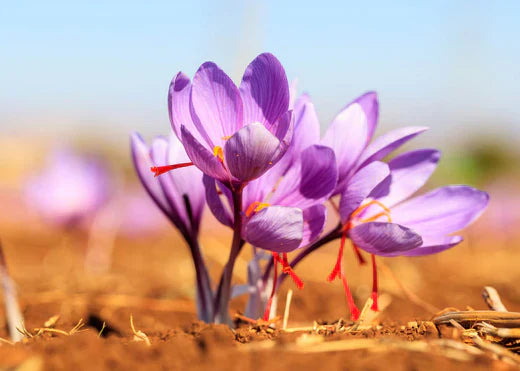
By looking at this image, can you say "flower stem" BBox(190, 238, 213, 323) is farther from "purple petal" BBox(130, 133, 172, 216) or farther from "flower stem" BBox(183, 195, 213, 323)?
"purple petal" BBox(130, 133, 172, 216)

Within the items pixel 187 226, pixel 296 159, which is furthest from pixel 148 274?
pixel 296 159

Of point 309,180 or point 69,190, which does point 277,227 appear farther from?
point 69,190

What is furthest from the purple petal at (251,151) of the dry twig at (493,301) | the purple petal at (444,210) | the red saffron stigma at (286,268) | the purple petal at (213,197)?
the dry twig at (493,301)

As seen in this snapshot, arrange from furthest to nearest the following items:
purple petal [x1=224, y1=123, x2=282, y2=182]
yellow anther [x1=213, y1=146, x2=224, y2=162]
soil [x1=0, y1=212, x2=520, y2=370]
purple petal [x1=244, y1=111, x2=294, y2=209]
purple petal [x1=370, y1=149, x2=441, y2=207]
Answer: purple petal [x1=370, y1=149, x2=441, y2=207] → purple petal [x1=244, y1=111, x2=294, y2=209] → yellow anther [x1=213, y1=146, x2=224, y2=162] → purple petal [x1=224, y1=123, x2=282, y2=182] → soil [x1=0, y1=212, x2=520, y2=370]

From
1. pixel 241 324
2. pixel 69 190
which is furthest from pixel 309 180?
pixel 69 190

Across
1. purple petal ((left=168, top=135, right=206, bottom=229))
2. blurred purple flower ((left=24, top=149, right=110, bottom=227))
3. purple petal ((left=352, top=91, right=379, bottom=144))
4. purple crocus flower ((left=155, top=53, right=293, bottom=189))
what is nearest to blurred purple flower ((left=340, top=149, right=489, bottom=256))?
purple petal ((left=352, top=91, right=379, bottom=144))

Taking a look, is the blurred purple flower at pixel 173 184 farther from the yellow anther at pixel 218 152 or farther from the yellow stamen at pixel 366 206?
the yellow stamen at pixel 366 206
